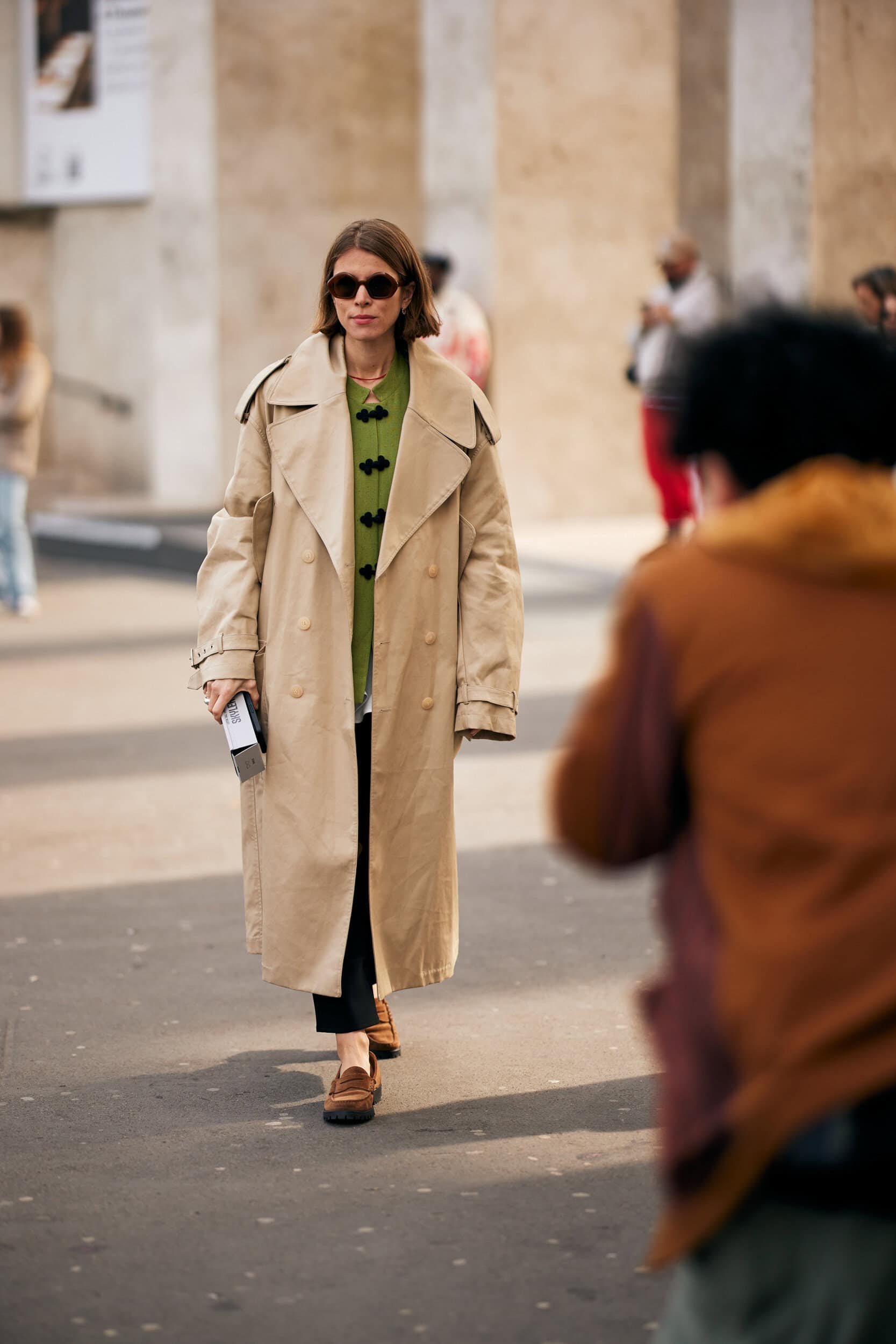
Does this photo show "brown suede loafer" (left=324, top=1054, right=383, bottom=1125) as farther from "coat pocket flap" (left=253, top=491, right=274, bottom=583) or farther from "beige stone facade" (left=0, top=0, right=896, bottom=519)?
"beige stone facade" (left=0, top=0, right=896, bottom=519)

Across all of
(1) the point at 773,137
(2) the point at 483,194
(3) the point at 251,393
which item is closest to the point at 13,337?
(2) the point at 483,194

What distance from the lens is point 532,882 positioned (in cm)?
691

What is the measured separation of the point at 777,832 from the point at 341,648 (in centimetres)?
263

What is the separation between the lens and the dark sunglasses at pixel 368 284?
466cm

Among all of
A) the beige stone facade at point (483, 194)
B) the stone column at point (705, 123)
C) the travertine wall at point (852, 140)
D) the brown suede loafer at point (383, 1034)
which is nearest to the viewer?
the brown suede loafer at point (383, 1034)

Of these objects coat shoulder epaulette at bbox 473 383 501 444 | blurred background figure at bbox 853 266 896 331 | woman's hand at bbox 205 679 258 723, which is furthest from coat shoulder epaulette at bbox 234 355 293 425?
blurred background figure at bbox 853 266 896 331

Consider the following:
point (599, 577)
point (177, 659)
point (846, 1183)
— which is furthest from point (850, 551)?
point (599, 577)

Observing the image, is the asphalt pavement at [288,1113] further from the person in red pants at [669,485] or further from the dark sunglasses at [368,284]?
the person in red pants at [669,485]

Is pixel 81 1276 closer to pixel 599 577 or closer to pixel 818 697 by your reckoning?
pixel 818 697

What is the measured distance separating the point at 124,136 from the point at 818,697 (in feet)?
72.1

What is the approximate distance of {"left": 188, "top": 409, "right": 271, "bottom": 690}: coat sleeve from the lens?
15.2ft

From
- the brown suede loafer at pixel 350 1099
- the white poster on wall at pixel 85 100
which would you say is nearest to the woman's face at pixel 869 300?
the brown suede loafer at pixel 350 1099

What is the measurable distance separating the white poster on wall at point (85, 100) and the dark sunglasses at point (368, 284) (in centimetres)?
1860

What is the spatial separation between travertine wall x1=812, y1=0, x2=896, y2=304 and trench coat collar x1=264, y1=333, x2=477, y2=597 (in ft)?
34.1
